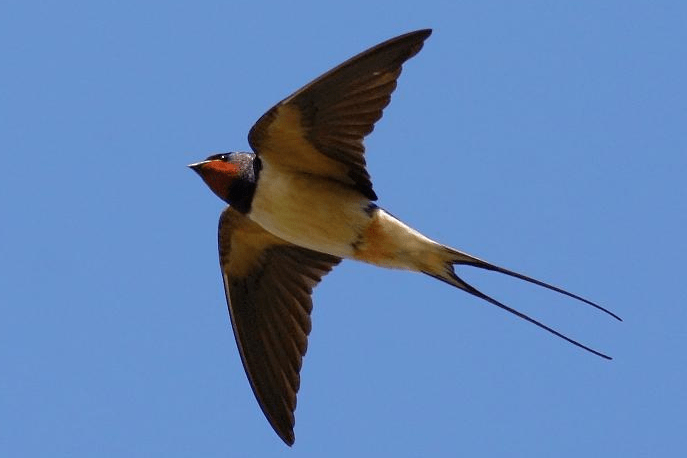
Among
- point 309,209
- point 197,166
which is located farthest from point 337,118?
point 197,166

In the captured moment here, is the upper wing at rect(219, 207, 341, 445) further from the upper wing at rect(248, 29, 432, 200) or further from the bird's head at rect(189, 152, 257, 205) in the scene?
the upper wing at rect(248, 29, 432, 200)

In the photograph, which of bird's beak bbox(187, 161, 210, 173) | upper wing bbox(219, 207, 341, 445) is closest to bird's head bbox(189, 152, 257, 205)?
bird's beak bbox(187, 161, 210, 173)

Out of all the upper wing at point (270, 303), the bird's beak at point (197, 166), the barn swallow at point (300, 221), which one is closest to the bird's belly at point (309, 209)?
the barn swallow at point (300, 221)

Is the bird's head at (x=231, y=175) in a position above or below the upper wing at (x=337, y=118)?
below

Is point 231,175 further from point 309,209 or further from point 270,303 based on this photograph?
point 270,303

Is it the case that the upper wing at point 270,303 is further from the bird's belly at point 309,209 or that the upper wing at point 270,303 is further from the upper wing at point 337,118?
the upper wing at point 337,118

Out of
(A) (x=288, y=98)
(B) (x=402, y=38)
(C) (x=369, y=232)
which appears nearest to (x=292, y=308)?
(C) (x=369, y=232)

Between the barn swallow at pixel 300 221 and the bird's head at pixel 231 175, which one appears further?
the bird's head at pixel 231 175
